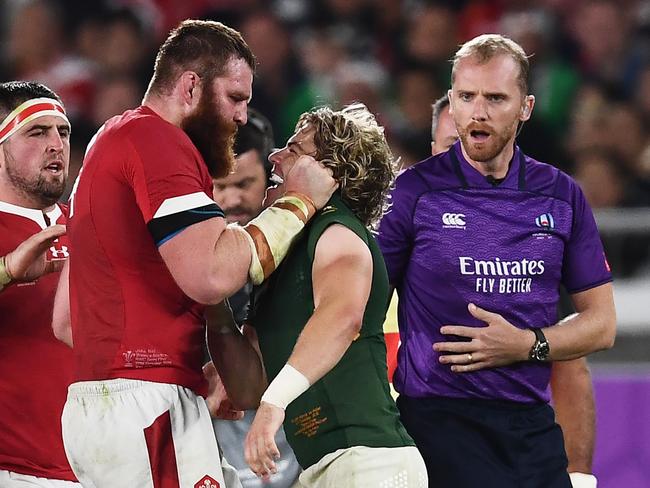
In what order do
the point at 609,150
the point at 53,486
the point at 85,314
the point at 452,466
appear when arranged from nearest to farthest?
the point at 85,314 → the point at 452,466 → the point at 53,486 → the point at 609,150

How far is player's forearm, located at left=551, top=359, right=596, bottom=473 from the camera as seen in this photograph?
477cm

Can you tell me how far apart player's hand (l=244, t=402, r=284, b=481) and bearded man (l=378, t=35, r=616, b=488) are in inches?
41.2

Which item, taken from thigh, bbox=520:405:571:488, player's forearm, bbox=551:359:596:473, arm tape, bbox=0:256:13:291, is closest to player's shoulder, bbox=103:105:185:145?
arm tape, bbox=0:256:13:291

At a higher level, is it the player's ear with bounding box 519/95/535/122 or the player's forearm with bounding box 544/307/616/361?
the player's ear with bounding box 519/95/535/122

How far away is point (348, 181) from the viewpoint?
140 inches

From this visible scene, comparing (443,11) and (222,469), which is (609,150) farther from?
(222,469)

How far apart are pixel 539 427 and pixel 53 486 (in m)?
1.79

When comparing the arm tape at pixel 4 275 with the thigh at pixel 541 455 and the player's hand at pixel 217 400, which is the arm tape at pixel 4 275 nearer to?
the player's hand at pixel 217 400

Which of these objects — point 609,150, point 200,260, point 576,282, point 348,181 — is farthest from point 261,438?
point 609,150

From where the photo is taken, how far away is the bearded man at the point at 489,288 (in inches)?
159

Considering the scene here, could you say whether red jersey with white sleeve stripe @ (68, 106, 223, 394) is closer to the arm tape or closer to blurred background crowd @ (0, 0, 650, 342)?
the arm tape

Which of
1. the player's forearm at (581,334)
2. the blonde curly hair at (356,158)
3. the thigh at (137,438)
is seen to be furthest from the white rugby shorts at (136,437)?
the player's forearm at (581,334)

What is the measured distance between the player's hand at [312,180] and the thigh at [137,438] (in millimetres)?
672

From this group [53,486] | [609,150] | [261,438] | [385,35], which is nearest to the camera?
[261,438]
